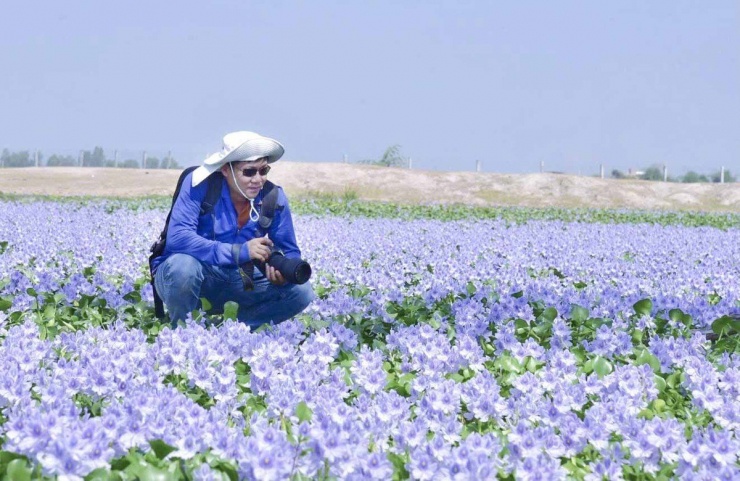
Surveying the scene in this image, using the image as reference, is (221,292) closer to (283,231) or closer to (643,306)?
(283,231)

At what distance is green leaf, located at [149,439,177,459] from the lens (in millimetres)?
3031

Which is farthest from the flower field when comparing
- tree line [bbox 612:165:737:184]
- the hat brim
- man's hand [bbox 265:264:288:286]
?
tree line [bbox 612:165:737:184]

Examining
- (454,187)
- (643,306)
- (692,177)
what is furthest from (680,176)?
(643,306)

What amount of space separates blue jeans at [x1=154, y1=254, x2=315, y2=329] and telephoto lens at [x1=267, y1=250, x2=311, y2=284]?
557 millimetres

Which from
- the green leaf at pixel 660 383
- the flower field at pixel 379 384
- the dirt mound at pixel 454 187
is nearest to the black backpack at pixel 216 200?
the flower field at pixel 379 384

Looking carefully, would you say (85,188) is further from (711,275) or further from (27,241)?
(711,275)

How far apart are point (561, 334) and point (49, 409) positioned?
9.83ft

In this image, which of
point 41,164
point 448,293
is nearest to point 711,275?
point 448,293

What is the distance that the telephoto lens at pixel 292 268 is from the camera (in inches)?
201

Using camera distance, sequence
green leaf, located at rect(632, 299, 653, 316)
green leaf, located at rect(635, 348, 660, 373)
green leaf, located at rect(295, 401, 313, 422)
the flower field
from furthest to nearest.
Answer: green leaf, located at rect(632, 299, 653, 316)
green leaf, located at rect(635, 348, 660, 373)
green leaf, located at rect(295, 401, 313, 422)
the flower field

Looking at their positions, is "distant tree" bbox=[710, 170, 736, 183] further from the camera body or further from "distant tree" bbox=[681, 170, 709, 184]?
the camera body

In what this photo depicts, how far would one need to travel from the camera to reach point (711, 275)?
31.8 feet

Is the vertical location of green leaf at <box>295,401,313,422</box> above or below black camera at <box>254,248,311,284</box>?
below

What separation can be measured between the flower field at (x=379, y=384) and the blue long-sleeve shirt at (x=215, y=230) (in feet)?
1.55
